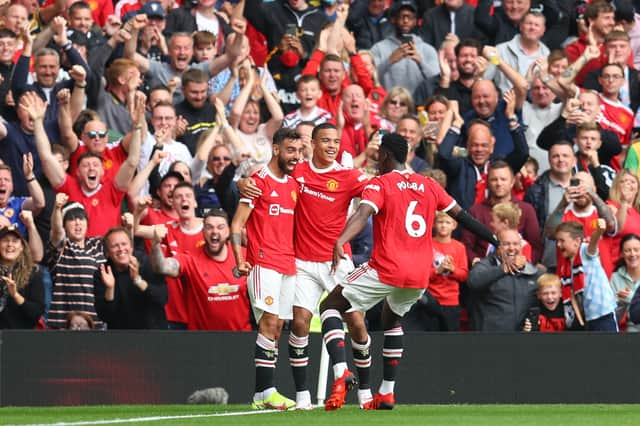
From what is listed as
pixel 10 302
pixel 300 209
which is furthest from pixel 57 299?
pixel 300 209

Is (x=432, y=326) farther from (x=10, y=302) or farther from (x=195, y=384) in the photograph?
(x=10, y=302)

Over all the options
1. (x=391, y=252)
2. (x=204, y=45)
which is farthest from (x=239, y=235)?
(x=204, y=45)

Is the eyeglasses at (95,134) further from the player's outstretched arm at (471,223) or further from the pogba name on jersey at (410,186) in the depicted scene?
the player's outstretched arm at (471,223)

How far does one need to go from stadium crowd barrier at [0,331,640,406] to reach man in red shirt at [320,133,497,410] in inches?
85.1

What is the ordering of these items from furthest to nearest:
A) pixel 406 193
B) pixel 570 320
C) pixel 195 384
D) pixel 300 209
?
pixel 570 320
pixel 195 384
pixel 300 209
pixel 406 193

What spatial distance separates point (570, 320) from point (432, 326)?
138cm

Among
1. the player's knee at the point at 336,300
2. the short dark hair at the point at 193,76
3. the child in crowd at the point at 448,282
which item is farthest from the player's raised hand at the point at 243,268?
the short dark hair at the point at 193,76

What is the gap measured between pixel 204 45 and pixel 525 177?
431cm

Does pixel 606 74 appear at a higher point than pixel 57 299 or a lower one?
higher

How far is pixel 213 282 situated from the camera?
1414cm

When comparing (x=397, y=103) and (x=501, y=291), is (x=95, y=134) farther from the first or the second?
(x=501, y=291)

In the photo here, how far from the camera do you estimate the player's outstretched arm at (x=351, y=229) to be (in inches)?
437

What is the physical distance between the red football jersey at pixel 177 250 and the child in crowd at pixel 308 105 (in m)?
2.68

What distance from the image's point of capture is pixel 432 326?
47.5 ft
